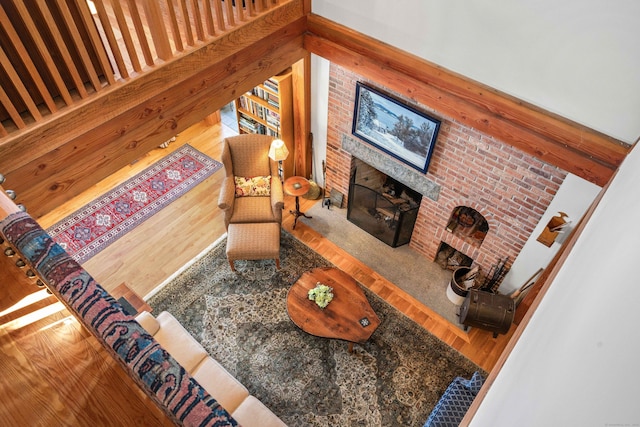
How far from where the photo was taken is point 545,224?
3814 mm

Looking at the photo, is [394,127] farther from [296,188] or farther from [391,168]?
[296,188]

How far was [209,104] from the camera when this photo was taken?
375 cm

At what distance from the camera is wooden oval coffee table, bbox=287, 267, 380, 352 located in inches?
161

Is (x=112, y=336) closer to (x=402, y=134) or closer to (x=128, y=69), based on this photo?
(x=128, y=69)

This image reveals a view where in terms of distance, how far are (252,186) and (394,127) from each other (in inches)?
73.9

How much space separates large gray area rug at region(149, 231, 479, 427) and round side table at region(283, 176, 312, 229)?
30.4 inches

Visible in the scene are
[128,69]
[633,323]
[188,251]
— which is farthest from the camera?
[188,251]

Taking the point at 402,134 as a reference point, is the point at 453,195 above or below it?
below

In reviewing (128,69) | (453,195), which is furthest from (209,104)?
(453,195)

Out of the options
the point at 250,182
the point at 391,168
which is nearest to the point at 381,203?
the point at 391,168

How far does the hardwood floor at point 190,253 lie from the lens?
448 centimetres

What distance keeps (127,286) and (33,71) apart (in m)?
2.61

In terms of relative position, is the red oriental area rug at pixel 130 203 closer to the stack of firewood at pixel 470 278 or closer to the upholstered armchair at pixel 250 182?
the upholstered armchair at pixel 250 182

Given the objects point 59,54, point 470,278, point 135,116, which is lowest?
point 470,278
